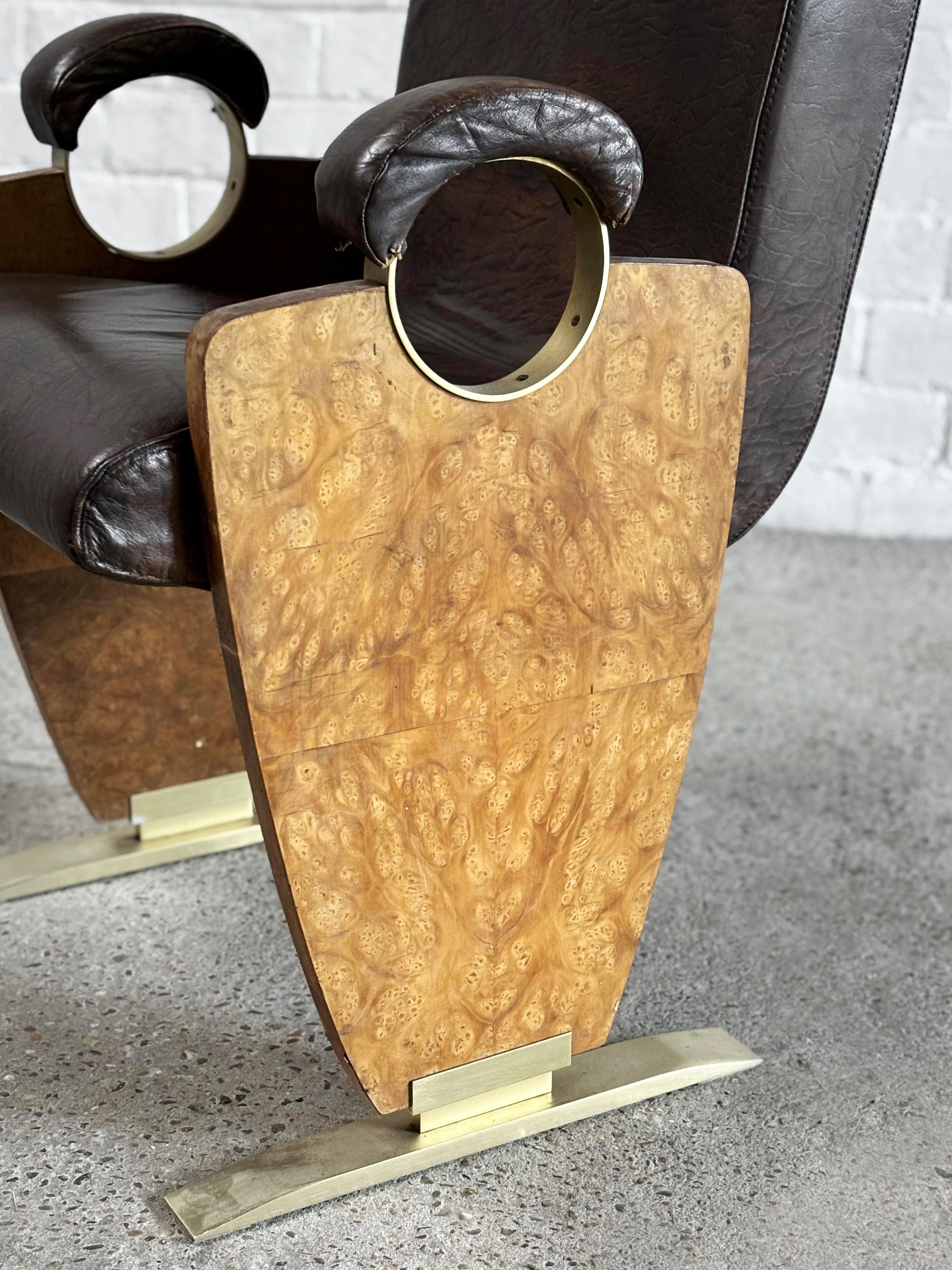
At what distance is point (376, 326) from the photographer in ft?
2.65

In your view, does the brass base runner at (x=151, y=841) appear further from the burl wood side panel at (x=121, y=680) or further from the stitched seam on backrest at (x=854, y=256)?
the stitched seam on backrest at (x=854, y=256)

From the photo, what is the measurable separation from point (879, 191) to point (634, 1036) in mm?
1670

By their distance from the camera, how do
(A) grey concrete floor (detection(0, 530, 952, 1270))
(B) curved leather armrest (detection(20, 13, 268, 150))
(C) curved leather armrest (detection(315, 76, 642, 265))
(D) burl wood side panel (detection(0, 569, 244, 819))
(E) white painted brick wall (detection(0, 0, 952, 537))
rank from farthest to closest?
(E) white painted brick wall (detection(0, 0, 952, 537))
(D) burl wood side panel (detection(0, 569, 244, 819))
(B) curved leather armrest (detection(20, 13, 268, 150))
(A) grey concrete floor (detection(0, 530, 952, 1270))
(C) curved leather armrest (detection(315, 76, 642, 265))

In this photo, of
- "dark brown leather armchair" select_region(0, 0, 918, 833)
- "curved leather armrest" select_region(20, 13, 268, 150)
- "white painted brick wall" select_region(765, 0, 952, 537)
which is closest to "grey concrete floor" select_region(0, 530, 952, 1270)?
"dark brown leather armchair" select_region(0, 0, 918, 833)

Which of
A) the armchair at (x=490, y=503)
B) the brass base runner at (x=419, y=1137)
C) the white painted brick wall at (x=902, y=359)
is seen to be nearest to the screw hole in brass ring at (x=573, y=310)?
the armchair at (x=490, y=503)

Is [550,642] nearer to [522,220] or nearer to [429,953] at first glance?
[429,953]

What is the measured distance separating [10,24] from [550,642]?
1.89 metres

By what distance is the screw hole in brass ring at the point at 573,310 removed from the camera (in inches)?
33.4

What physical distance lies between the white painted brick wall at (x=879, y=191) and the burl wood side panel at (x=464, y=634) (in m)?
1.57

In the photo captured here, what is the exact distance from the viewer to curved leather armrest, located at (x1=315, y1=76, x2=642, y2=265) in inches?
30.3

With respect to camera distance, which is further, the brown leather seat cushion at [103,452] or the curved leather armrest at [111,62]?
the curved leather armrest at [111,62]

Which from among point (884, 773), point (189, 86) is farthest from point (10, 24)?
point (884, 773)

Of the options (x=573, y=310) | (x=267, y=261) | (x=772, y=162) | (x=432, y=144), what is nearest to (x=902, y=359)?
(x=267, y=261)

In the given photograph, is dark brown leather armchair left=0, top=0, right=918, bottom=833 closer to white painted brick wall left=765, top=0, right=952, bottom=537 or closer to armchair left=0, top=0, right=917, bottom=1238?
armchair left=0, top=0, right=917, bottom=1238
